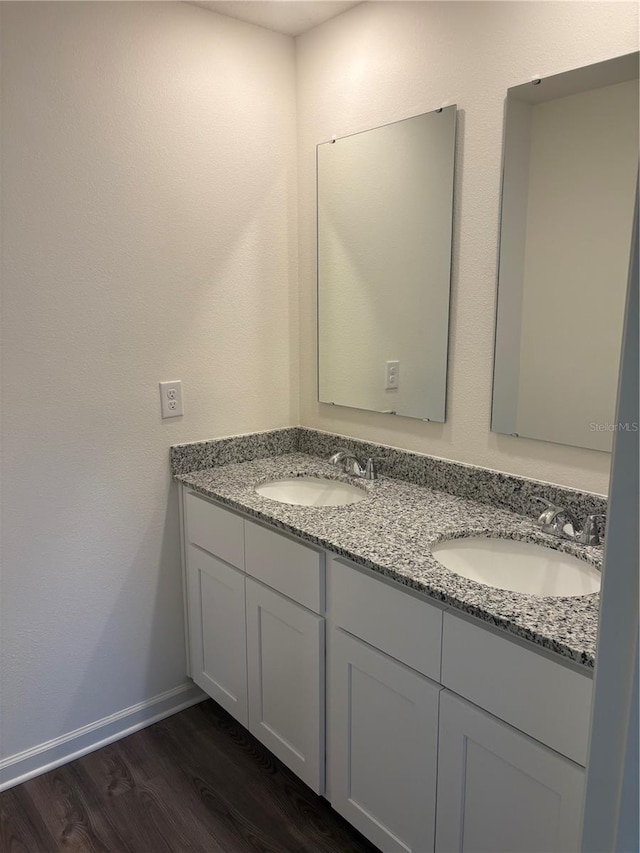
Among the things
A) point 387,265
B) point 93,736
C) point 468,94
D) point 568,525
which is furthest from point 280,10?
point 93,736

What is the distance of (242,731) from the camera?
2.18m

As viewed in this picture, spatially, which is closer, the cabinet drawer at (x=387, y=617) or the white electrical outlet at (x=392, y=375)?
the cabinet drawer at (x=387, y=617)

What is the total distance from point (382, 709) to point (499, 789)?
32cm

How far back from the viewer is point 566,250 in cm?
158

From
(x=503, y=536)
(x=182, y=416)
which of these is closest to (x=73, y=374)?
(x=182, y=416)

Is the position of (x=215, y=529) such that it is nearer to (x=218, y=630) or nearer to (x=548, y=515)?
(x=218, y=630)

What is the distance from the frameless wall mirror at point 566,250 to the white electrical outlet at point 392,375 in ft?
1.24

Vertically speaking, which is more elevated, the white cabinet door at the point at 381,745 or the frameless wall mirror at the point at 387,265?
the frameless wall mirror at the point at 387,265

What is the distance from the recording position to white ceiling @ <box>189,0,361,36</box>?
199cm

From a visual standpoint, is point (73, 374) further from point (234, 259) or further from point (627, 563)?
point (627, 563)

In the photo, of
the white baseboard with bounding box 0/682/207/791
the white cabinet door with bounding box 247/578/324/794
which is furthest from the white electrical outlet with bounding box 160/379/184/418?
the white baseboard with bounding box 0/682/207/791

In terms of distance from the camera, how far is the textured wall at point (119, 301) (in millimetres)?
1791

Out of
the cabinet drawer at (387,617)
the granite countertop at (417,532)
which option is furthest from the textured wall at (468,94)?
the cabinet drawer at (387,617)

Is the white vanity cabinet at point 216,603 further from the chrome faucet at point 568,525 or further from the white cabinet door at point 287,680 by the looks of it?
the chrome faucet at point 568,525
